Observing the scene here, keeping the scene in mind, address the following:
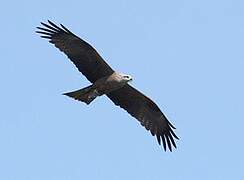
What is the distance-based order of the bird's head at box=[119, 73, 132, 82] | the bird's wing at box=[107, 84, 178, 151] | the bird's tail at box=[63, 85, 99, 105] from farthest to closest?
the bird's wing at box=[107, 84, 178, 151], the bird's head at box=[119, 73, 132, 82], the bird's tail at box=[63, 85, 99, 105]

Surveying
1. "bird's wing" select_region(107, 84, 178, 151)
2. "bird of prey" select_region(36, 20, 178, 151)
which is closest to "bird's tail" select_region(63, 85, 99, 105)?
"bird of prey" select_region(36, 20, 178, 151)

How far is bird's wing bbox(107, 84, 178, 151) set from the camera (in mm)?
21734

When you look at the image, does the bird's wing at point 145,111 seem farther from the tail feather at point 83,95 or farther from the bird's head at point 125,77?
the tail feather at point 83,95

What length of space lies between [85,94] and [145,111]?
2.20m

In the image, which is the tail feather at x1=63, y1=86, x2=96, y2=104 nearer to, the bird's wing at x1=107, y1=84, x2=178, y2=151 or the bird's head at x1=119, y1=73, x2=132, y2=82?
the bird's head at x1=119, y1=73, x2=132, y2=82

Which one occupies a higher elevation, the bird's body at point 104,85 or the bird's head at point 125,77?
the bird's head at point 125,77

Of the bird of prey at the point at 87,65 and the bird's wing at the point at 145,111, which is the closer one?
the bird of prey at the point at 87,65

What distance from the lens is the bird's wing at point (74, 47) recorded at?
20.7 m

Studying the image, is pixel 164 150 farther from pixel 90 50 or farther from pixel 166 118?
pixel 90 50

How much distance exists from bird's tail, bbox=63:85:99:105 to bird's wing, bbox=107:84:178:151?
1.28m

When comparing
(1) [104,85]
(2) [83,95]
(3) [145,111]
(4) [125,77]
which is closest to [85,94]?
(2) [83,95]

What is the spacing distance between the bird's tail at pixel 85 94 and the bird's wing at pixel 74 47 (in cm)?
65

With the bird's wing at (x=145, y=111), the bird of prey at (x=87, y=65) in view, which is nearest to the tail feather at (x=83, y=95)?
the bird of prey at (x=87, y=65)

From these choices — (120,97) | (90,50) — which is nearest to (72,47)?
(90,50)
